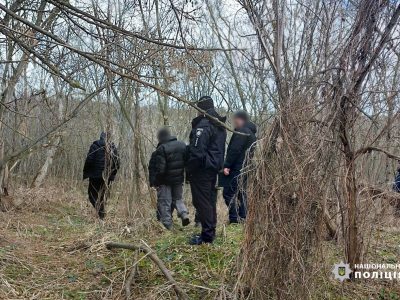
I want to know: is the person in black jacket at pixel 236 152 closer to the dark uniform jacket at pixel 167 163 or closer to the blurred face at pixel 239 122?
the blurred face at pixel 239 122

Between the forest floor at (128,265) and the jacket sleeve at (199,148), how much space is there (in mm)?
900

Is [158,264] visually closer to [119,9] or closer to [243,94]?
[119,9]

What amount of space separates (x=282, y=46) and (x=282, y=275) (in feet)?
6.71

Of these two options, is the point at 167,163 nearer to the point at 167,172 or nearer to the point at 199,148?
the point at 167,172

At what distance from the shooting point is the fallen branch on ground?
375cm

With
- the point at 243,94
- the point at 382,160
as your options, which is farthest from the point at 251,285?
the point at 243,94

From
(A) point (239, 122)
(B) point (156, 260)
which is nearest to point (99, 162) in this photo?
(A) point (239, 122)

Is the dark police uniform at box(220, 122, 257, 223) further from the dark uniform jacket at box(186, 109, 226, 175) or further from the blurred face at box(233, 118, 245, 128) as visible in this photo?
the dark uniform jacket at box(186, 109, 226, 175)

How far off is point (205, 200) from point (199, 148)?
0.58 meters

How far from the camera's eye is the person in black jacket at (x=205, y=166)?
4898mm

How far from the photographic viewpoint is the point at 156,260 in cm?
415

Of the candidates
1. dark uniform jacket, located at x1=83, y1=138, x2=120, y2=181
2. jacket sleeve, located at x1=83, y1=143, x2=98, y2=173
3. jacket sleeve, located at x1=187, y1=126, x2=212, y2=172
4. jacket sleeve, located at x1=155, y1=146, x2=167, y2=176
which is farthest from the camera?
jacket sleeve, located at x1=83, y1=143, x2=98, y2=173

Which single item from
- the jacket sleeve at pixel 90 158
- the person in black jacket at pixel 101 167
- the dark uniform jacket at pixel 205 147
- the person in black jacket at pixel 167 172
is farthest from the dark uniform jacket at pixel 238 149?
the jacket sleeve at pixel 90 158

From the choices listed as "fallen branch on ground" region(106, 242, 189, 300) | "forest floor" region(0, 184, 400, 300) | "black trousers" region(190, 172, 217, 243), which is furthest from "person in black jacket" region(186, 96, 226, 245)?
"fallen branch on ground" region(106, 242, 189, 300)
